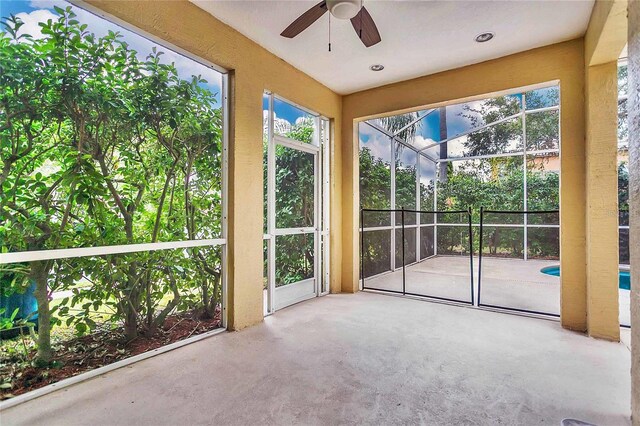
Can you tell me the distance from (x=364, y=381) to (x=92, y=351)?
209 cm

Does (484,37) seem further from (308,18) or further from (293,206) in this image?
(293,206)

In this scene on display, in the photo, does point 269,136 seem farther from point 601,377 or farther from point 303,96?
point 601,377

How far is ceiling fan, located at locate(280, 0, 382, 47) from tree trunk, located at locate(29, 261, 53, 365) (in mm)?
2576

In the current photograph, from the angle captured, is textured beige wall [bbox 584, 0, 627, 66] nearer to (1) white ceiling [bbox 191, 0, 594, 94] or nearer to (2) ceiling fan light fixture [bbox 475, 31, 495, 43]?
(1) white ceiling [bbox 191, 0, 594, 94]

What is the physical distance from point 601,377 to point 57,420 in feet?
11.6

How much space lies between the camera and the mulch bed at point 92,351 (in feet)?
6.61

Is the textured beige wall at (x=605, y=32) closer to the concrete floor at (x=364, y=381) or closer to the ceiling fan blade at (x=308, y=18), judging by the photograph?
the ceiling fan blade at (x=308, y=18)

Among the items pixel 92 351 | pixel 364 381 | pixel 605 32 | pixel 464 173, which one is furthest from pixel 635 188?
pixel 464 173

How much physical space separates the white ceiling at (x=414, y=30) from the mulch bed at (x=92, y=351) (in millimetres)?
2910

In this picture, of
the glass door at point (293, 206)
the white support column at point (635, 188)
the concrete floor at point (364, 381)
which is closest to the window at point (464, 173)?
the glass door at point (293, 206)

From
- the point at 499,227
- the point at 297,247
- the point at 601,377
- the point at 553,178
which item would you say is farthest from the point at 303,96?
the point at 553,178

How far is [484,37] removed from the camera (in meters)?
3.12

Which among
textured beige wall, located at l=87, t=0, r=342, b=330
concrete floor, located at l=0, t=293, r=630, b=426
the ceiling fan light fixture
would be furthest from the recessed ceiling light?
concrete floor, located at l=0, t=293, r=630, b=426

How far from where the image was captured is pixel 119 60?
2400mm
